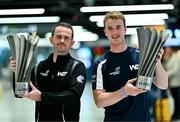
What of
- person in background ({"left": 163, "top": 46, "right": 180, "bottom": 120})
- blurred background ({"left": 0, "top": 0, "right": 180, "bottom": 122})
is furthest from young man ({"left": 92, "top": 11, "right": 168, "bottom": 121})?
person in background ({"left": 163, "top": 46, "right": 180, "bottom": 120})

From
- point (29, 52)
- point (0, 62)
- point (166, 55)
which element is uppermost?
point (29, 52)

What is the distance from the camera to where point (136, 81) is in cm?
314

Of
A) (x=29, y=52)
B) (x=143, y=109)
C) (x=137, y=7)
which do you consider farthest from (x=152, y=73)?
(x=137, y=7)

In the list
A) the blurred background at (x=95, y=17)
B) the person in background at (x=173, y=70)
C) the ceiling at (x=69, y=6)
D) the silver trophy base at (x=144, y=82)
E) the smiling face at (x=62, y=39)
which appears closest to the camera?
the silver trophy base at (x=144, y=82)

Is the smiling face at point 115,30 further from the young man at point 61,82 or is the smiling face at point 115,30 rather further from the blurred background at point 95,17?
the blurred background at point 95,17

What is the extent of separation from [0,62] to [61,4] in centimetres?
1085

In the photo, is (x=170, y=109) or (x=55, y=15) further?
(x=55, y=15)

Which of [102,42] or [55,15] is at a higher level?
[55,15]

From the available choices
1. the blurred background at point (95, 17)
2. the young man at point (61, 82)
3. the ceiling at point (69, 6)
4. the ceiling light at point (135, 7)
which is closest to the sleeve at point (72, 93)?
the young man at point (61, 82)

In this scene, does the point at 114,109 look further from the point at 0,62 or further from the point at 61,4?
the point at 0,62

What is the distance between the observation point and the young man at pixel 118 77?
3.39 m

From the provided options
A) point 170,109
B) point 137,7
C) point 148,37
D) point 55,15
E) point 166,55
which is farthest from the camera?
point 55,15

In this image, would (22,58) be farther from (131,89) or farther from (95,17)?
(95,17)

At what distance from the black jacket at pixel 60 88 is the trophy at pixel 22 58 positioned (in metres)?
0.20
